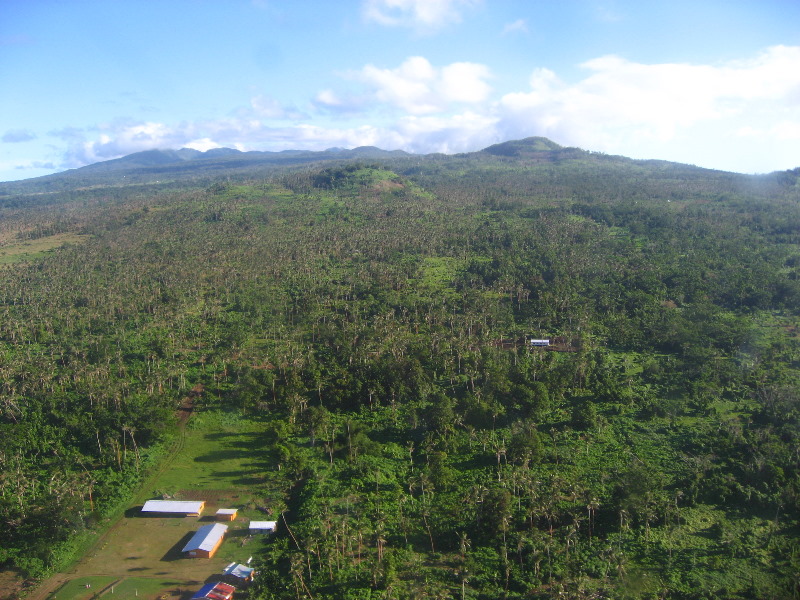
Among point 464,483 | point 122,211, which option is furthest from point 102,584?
point 122,211

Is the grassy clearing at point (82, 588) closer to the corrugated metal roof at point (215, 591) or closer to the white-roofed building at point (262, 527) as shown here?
the corrugated metal roof at point (215, 591)

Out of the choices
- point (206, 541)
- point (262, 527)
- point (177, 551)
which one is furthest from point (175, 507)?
point (262, 527)

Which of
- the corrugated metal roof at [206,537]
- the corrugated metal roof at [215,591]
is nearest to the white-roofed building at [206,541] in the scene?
the corrugated metal roof at [206,537]

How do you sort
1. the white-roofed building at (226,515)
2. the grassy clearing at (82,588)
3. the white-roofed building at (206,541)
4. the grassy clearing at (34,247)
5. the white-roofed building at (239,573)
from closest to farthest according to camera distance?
the grassy clearing at (82,588) → the white-roofed building at (239,573) → the white-roofed building at (206,541) → the white-roofed building at (226,515) → the grassy clearing at (34,247)

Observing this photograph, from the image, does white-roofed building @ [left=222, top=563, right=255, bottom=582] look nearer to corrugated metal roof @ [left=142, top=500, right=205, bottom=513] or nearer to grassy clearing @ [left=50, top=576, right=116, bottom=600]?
grassy clearing @ [left=50, top=576, right=116, bottom=600]

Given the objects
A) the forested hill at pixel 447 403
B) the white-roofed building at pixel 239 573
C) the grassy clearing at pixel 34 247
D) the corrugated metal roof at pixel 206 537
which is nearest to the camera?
the white-roofed building at pixel 239 573

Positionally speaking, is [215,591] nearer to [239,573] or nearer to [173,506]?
[239,573]

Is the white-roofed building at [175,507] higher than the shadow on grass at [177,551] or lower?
higher
